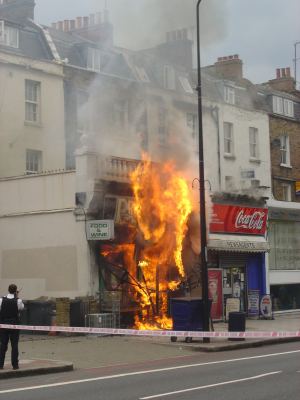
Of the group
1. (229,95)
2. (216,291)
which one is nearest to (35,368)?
(216,291)

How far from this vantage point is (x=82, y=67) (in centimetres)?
2608

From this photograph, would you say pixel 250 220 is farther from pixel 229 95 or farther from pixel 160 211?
pixel 229 95

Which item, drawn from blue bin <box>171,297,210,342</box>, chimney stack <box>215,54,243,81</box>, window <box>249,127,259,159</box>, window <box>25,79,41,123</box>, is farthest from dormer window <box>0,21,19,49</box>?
chimney stack <box>215,54,243,81</box>

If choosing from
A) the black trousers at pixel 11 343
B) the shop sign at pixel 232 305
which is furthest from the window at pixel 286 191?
the black trousers at pixel 11 343

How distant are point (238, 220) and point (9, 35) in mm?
10697

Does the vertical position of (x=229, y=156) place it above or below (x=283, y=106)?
below

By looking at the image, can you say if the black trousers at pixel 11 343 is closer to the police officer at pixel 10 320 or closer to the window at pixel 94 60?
the police officer at pixel 10 320

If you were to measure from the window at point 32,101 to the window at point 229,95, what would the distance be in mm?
10130

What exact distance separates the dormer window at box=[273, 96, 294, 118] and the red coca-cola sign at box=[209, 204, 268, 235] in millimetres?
8148

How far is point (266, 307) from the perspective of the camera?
25.2m

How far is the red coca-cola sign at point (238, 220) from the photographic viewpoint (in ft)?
79.6

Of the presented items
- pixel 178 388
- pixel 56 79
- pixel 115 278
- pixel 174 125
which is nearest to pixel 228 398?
pixel 178 388

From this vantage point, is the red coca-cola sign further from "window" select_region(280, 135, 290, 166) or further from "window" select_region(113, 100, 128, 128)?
"window" select_region(280, 135, 290, 166)

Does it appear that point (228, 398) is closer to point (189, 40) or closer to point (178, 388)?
point (178, 388)
